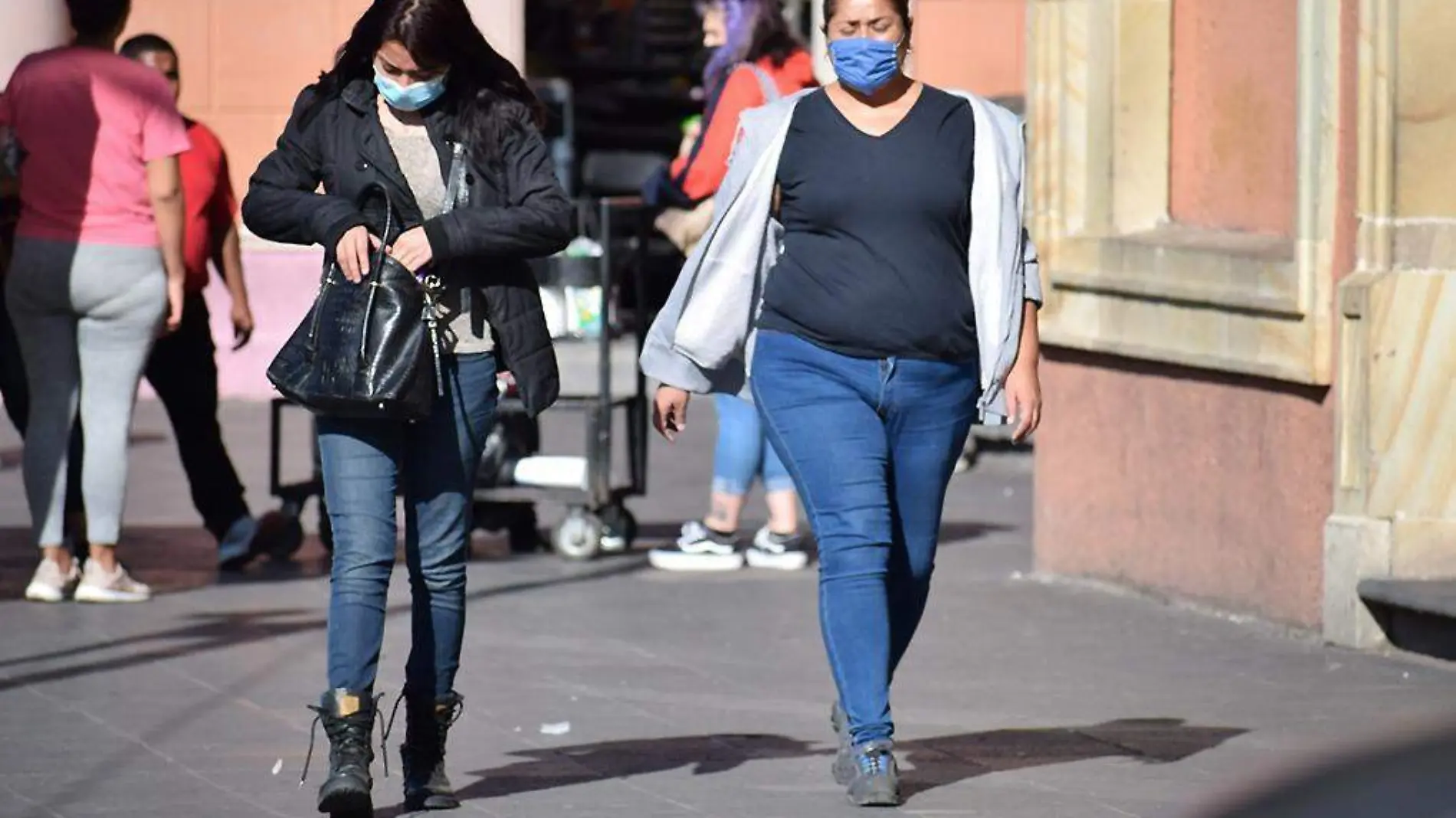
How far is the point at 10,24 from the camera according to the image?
51.0 ft

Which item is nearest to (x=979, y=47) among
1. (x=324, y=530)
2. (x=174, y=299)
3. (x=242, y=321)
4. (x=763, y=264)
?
(x=324, y=530)

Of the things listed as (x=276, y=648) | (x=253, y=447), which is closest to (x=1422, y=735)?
(x=276, y=648)

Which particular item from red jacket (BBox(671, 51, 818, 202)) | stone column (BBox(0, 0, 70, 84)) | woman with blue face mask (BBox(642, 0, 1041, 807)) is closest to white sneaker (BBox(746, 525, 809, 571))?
red jacket (BBox(671, 51, 818, 202))

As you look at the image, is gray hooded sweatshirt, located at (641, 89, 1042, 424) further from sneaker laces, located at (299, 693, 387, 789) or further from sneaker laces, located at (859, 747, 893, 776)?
sneaker laces, located at (299, 693, 387, 789)

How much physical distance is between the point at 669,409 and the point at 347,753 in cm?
103

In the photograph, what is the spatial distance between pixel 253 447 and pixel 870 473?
8.51 m

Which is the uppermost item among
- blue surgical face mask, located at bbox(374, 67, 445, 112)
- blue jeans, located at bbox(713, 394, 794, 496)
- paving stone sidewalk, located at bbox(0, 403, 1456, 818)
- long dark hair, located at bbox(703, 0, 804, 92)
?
long dark hair, located at bbox(703, 0, 804, 92)

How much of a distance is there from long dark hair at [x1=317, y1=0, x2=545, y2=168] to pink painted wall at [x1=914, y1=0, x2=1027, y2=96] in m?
8.45

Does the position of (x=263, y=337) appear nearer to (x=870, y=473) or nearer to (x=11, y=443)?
(x=11, y=443)

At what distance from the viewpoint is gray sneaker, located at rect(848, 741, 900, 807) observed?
6398 millimetres

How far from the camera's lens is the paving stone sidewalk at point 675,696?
22.0 ft

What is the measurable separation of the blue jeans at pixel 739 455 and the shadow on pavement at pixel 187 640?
2.84 ft

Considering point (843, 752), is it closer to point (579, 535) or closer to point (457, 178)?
point (457, 178)

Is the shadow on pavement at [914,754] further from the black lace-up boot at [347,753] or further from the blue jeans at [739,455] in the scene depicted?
the blue jeans at [739,455]
